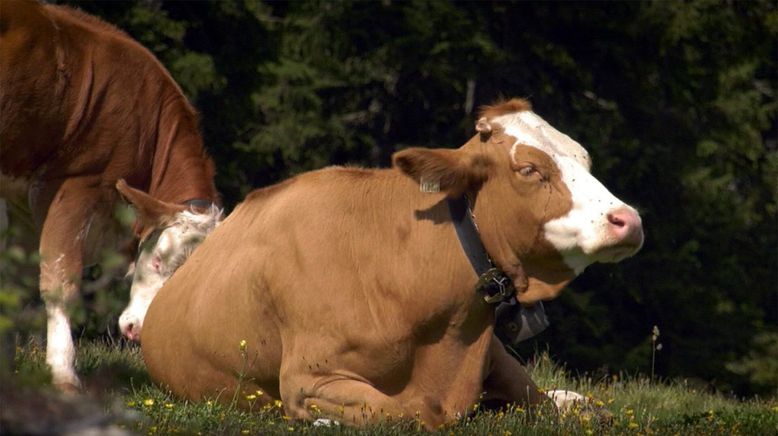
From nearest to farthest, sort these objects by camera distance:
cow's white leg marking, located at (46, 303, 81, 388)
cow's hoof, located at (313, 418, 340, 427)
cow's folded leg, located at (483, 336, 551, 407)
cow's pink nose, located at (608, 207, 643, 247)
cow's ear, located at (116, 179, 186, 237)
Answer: cow's pink nose, located at (608, 207, 643, 247), cow's hoof, located at (313, 418, 340, 427), cow's folded leg, located at (483, 336, 551, 407), cow's white leg marking, located at (46, 303, 81, 388), cow's ear, located at (116, 179, 186, 237)

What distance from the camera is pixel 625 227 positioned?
611 centimetres

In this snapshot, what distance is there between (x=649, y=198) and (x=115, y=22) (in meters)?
8.79

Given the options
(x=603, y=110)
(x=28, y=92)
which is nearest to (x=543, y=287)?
(x=28, y=92)

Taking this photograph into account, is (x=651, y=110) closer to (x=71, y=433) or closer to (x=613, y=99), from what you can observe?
(x=613, y=99)

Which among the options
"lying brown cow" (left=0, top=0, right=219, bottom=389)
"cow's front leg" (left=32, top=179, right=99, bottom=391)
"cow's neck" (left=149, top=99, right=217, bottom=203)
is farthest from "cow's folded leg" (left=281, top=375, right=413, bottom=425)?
"cow's neck" (left=149, top=99, right=217, bottom=203)

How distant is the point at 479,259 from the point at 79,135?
3.55m

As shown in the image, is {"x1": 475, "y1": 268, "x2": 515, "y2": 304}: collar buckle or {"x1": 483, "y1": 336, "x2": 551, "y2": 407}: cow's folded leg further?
{"x1": 483, "y1": 336, "x2": 551, "y2": 407}: cow's folded leg

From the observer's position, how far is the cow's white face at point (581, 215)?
6.16 metres

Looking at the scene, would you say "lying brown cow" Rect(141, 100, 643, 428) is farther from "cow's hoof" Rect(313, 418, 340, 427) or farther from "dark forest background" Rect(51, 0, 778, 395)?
"dark forest background" Rect(51, 0, 778, 395)

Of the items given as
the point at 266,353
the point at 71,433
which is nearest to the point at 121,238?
the point at 266,353

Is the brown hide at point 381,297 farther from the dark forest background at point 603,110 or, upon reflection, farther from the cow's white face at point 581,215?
the dark forest background at point 603,110

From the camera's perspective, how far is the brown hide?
257 inches

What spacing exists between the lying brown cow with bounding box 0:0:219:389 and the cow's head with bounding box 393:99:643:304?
2782 mm

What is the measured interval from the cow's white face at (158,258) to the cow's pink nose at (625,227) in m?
3.24
